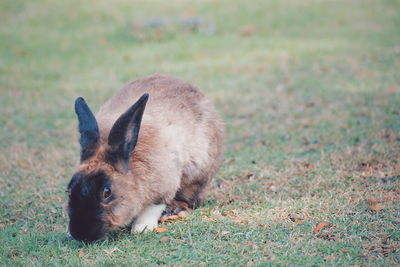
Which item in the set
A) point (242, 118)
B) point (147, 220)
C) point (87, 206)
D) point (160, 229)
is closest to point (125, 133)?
point (87, 206)

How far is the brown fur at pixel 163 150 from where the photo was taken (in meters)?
4.46

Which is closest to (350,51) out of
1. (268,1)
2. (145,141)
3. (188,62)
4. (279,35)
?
(279,35)

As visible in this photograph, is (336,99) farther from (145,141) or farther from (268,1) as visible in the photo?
(268,1)

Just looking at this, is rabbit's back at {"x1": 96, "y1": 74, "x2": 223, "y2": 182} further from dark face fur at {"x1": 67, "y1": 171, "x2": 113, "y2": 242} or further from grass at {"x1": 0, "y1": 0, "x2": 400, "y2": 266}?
dark face fur at {"x1": 67, "y1": 171, "x2": 113, "y2": 242}

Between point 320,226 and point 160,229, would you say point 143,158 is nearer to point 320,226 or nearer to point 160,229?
point 160,229

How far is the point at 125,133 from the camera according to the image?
175 inches

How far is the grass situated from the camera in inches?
174

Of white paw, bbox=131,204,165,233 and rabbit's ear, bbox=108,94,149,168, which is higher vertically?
rabbit's ear, bbox=108,94,149,168

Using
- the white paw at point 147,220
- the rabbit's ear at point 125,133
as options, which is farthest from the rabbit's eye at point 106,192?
the white paw at point 147,220

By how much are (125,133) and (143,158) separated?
1.27 ft

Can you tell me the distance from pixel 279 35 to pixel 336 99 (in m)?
6.57

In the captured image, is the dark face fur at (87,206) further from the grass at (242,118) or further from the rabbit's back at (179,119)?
the rabbit's back at (179,119)

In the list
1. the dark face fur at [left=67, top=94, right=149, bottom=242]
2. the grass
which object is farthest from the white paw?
the dark face fur at [left=67, top=94, right=149, bottom=242]

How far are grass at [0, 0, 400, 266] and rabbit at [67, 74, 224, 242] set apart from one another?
0.27 m
